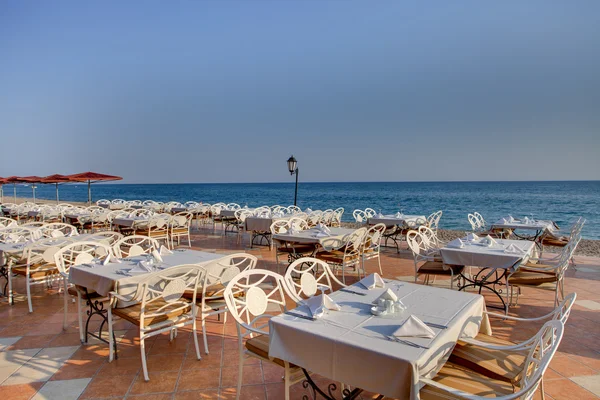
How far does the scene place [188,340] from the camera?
10.3 ft

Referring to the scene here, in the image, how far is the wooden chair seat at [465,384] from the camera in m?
1.47

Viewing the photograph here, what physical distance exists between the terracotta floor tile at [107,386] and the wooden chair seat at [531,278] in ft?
12.0

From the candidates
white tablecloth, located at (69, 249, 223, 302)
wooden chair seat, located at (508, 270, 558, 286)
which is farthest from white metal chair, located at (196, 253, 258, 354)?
wooden chair seat, located at (508, 270, 558, 286)

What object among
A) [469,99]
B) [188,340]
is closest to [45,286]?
[188,340]

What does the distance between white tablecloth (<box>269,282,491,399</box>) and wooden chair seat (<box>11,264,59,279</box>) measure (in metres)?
3.53

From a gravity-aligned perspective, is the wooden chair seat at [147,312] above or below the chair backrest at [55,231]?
below

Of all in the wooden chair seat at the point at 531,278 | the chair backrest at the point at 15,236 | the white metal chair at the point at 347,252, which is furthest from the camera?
the white metal chair at the point at 347,252

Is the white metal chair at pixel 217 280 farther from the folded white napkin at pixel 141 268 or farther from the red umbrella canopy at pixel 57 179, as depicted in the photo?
the red umbrella canopy at pixel 57 179

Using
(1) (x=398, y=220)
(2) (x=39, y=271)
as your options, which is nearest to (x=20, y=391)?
(2) (x=39, y=271)

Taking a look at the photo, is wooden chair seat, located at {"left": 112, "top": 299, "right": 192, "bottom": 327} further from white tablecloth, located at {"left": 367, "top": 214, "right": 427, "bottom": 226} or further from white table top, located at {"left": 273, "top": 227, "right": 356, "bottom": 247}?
Result: white tablecloth, located at {"left": 367, "top": 214, "right": 427, "bottom": 226}

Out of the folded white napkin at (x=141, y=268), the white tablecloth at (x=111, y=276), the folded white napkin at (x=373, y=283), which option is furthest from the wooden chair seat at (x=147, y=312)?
the folded white napkin at (x=373, y=283)

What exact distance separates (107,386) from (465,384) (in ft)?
7.37

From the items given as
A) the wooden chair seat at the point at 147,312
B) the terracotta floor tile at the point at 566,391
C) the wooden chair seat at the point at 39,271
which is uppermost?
the wooden chair seat at the point at 147,312

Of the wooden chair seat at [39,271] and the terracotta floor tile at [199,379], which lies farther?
the wooden chair seat at [39,271]
